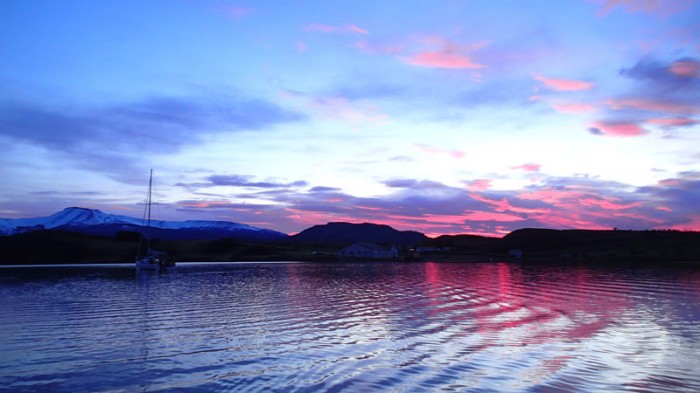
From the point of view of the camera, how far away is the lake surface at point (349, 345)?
1416 cm

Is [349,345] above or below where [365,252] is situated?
below

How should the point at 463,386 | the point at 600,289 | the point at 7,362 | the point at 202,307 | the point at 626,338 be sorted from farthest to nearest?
the point at 600,289, the point at 202,307, the point at 626,338, the point at 7,362, the point at 463,386

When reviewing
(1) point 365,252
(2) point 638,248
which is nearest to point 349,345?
(1) point 365,252

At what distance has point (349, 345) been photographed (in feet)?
63.2

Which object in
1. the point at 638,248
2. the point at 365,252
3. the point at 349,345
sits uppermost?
the point at 638,248

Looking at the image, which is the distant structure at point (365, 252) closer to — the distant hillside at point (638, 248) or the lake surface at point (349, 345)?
the distant hillside at point (638, 248)

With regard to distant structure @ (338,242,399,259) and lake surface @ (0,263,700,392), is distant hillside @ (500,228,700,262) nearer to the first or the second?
distant structure @ (338,242,399,259)

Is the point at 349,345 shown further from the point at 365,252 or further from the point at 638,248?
the point at 638,248

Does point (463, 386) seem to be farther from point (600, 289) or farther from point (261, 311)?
point (600, 289)

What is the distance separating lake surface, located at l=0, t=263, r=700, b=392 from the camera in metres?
14.2

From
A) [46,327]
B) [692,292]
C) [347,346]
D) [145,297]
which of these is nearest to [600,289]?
[692,292]

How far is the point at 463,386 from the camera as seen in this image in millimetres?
13492

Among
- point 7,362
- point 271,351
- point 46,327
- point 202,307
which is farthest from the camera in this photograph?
point 202,307

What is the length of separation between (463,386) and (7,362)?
14.7 meters
